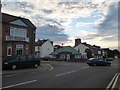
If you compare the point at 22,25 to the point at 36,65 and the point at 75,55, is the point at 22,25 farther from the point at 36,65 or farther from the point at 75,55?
the point at 75,55

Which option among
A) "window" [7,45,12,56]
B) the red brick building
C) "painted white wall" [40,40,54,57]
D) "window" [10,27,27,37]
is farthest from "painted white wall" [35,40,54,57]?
"window" [7,45,12,56]

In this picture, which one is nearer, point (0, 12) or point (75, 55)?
point (0, 12)

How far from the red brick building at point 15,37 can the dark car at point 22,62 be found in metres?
4.14

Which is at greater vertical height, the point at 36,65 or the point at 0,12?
the point at 0,12

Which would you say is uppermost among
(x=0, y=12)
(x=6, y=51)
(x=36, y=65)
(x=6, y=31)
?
(x=0, y=12)

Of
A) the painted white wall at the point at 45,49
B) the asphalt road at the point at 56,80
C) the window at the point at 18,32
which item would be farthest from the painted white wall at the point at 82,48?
the asphalt road at the point at 56,80

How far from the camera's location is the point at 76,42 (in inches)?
3748

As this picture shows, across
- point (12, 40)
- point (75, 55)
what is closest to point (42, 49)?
point (75, 55)

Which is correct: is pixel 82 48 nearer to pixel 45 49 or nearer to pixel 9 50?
pixel 45 49

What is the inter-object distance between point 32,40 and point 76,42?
63145 mm

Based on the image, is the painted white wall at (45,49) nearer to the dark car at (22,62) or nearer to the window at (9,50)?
the window at (9,50)

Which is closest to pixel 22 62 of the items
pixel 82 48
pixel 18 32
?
pixel 18 32

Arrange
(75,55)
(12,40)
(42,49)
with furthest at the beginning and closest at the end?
(42,49) < (75,55) < (12,40)

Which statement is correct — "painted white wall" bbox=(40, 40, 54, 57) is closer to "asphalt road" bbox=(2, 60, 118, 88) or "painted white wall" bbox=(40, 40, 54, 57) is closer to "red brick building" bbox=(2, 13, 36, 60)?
"red brick building" bbox=(2, 13, 36, 60)
